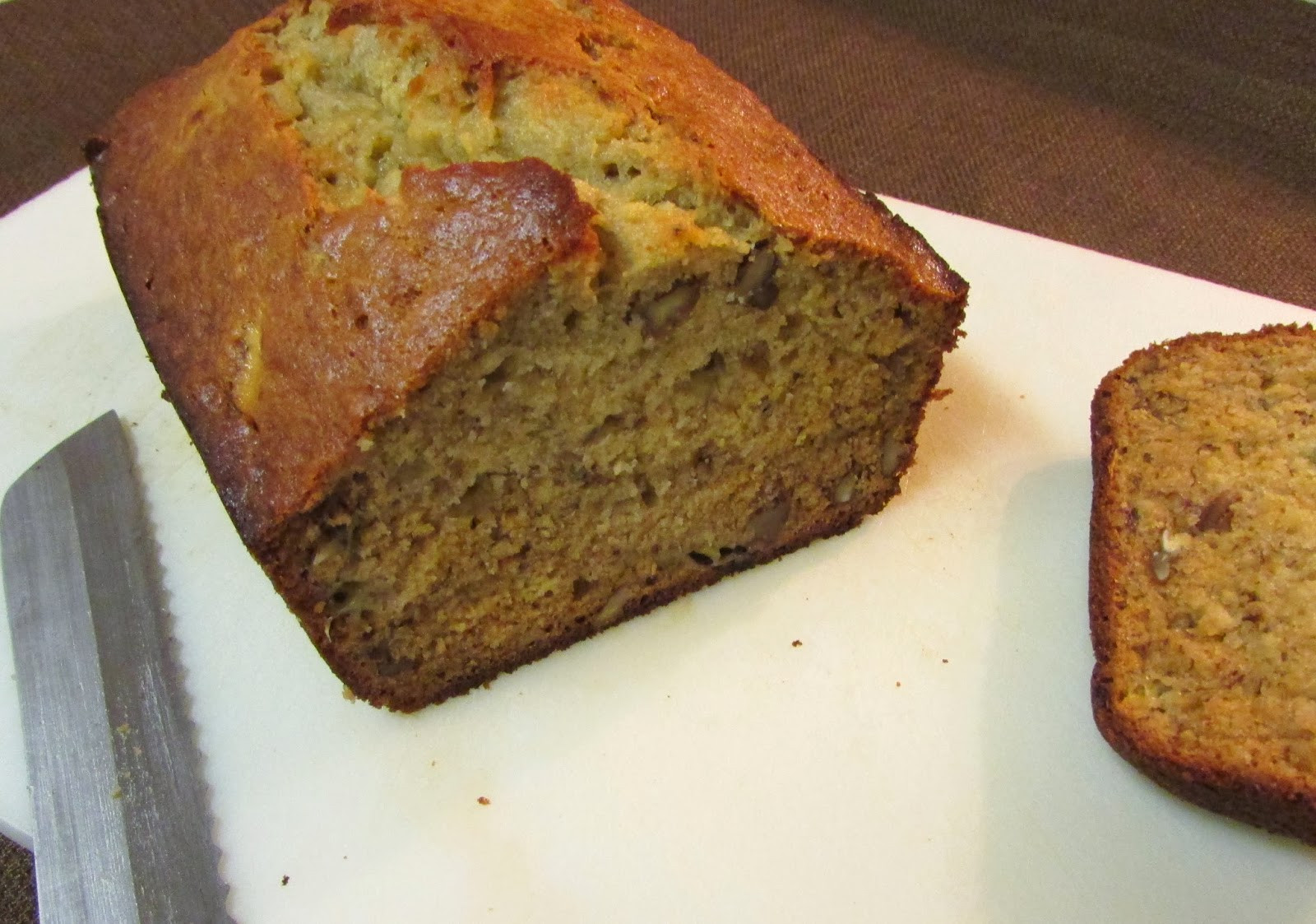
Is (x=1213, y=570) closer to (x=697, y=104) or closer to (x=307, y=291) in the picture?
(x=697, y=104)

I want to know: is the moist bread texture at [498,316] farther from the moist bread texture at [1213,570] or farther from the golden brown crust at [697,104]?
the moist bread texture at [1213,570]

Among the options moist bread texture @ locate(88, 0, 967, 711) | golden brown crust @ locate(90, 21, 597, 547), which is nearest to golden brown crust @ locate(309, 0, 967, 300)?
moist bread texture @ locate(88, 0, 967, 711)

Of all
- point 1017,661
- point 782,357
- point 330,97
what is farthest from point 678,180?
point 1017,661

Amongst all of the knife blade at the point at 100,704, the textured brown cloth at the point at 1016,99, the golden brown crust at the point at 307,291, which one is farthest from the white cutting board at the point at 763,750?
the textured brown cloth at the point at 1016,99

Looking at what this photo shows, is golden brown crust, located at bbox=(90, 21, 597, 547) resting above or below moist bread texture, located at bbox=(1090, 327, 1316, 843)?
above

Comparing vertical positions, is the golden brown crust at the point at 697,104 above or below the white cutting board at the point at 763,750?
above

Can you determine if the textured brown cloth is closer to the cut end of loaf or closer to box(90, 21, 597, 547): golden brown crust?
the cut end of loaf

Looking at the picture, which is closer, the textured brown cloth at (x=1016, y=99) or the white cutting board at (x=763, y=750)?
the white cutting board at (x=763, y=750)

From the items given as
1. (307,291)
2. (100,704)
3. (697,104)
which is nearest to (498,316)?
(307,291)
